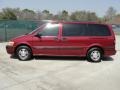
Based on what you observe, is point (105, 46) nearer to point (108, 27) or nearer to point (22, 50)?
point (108, 27)

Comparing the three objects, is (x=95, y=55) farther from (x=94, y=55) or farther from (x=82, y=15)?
(x=82, y=15)

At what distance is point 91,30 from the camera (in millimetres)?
12297

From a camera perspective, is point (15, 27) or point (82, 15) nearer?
point (15, 27)

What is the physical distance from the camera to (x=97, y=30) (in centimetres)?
1234

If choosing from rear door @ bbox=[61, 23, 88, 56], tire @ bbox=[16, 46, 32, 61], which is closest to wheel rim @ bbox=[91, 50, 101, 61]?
rear door @ bbox=[61, 23, 88, 56]

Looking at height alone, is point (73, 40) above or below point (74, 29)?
below

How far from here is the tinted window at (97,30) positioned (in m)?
12.3

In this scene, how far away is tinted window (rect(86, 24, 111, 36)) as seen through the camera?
12.3 meters

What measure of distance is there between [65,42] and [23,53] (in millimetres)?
1925

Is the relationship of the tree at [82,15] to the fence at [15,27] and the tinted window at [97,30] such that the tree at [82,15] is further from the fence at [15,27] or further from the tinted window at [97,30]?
the tinted window at [97,30]

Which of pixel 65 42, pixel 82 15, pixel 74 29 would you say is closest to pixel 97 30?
pixel 74 29

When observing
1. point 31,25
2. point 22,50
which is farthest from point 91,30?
point 31,25

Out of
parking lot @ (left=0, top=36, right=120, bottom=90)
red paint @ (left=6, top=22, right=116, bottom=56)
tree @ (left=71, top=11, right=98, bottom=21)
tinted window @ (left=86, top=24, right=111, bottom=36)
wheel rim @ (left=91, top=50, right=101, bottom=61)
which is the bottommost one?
parking lot @ (left=0, top=36, right=120, bottom=90)

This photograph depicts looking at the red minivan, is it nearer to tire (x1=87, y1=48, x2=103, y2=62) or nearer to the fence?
tire (x1=87, y1=48, x2=103, y2=62)
